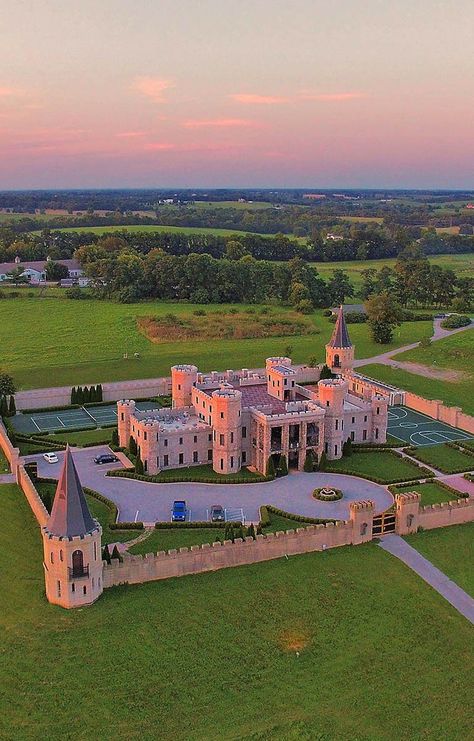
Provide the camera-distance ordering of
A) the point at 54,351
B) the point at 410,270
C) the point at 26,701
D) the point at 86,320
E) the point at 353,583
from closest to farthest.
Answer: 1. the point at 26,701
2. the point at 353,583
3. the point at 54,351
4. the point at 86,320
5. the point at 410,270

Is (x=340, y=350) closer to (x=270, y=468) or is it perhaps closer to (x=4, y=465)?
(x=270, y=468)

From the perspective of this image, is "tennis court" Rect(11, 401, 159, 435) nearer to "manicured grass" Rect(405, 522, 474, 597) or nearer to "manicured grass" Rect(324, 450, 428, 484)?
"manicured grass" Rect(324, 450, 428, 484)

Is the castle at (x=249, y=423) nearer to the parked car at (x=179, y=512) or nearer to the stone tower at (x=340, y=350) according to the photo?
the parked car at (x=179, y=512)

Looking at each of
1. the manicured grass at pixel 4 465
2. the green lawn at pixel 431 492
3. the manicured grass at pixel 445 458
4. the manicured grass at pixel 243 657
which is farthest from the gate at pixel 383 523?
the manicured grass at pixel 4 465

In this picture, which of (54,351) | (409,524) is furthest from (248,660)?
(54,351)

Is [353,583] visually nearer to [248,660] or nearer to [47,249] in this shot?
[248,660]

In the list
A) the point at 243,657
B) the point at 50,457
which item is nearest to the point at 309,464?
the point at 50,457
